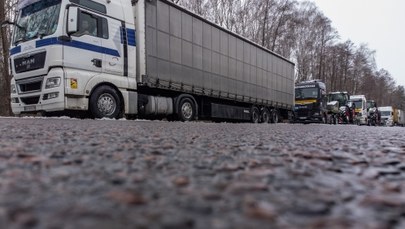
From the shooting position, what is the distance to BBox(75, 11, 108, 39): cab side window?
26.6ft

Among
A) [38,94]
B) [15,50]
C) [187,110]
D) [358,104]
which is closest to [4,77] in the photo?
[15,50]

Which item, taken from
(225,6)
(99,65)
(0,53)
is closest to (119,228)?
(99,65)

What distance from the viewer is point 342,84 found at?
182 feet

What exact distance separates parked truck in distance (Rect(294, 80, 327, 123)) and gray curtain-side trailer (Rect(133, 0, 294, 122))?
4819mm

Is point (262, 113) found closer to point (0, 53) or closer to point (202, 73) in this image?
point (202, 73)

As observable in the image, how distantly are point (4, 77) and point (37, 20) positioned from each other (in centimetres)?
1386

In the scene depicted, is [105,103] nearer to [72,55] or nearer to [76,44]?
[72,55]

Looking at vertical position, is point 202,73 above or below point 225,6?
below

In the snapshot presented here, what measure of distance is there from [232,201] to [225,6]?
3179 centimetres

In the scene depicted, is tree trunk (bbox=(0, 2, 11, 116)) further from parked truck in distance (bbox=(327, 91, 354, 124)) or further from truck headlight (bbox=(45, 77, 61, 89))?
parked truck in distance (bbox=(327, 91, 354, 124))

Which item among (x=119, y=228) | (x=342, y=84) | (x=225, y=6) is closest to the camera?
(x=119, y=228)

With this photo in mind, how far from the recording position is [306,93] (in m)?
22.6

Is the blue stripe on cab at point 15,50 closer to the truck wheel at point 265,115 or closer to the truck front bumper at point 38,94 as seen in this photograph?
the truck front bumper at point 38,94

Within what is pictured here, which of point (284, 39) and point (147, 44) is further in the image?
point (284, 39)
